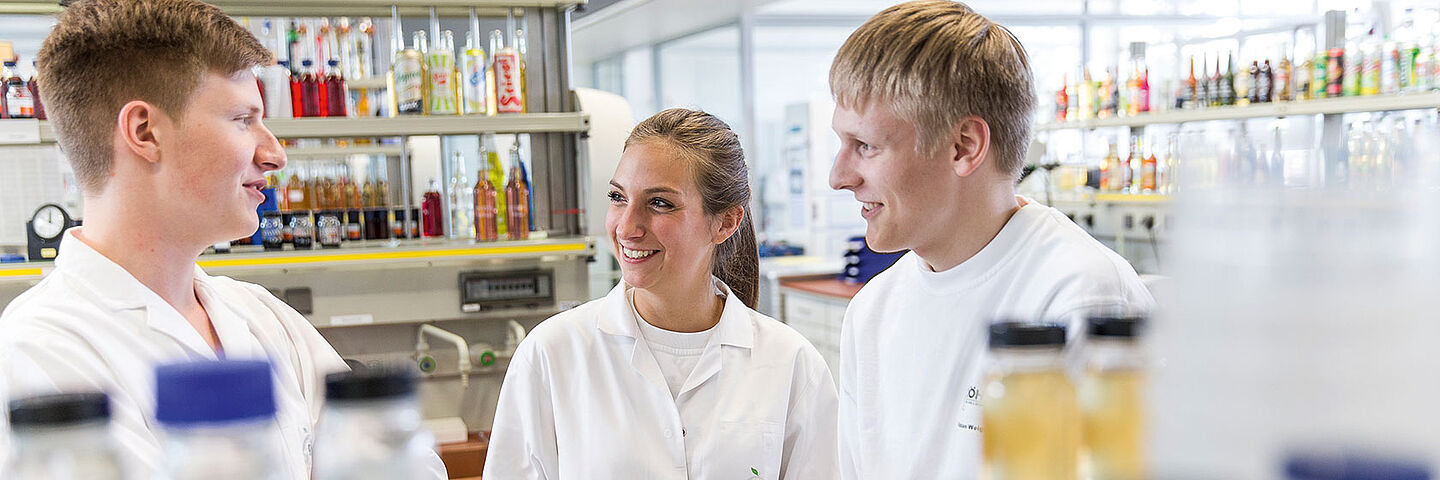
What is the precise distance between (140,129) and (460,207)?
231 cm

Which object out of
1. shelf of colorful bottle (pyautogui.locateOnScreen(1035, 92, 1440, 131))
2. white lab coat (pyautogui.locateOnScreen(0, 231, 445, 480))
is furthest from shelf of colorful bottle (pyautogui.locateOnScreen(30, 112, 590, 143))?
shelf of colorful bottle (pyautogui.locateOnScreen(1035, 92, 1440, 131))

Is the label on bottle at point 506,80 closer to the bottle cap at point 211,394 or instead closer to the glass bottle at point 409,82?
the glass bottle at point 409,82

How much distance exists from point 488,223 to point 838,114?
2.24m

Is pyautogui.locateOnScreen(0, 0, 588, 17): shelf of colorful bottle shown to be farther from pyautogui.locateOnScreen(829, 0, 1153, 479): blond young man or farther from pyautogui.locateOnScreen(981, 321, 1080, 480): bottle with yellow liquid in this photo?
pyautogui.locateOnScreen(981, 321, 1080, 480): bottle with yellow liquid

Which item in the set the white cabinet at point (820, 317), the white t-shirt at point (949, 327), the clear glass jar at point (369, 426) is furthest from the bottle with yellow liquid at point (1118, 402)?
the white cabinet at point (820, 317)

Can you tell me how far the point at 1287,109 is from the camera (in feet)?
13.4

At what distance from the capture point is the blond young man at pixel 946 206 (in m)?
1.32

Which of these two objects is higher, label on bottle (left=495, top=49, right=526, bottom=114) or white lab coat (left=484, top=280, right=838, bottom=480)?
label on bottle (left=495, top=49, right=526, bottom=114)

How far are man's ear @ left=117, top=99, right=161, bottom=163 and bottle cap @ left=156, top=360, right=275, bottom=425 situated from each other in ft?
2.69

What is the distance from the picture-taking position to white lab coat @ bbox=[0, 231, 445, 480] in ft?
3.69

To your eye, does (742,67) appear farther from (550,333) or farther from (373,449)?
(373,449)

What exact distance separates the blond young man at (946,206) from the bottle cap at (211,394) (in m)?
0.90

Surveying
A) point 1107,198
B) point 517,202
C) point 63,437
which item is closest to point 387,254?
point 517,202

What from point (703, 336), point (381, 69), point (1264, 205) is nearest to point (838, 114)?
point (703, 336)
